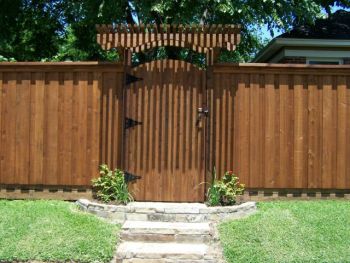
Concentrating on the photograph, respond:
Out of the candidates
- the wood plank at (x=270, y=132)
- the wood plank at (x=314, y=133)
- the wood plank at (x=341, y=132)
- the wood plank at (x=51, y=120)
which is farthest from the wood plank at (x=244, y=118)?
the wood plank at (x=51, y=120)

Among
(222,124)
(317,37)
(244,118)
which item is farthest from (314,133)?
(317,37)

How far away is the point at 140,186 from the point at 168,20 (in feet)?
23.6

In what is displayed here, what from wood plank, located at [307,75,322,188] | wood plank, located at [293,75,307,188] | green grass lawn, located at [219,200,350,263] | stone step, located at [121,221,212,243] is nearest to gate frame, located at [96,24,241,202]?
wood plank, located at [293,75,307,188]

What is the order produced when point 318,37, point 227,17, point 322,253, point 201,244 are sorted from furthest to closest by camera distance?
point 227,17 → point 318,37 → point 201,244 → point 322,253

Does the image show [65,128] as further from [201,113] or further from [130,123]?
[201,113]

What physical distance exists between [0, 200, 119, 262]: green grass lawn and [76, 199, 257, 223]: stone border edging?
0.24 m

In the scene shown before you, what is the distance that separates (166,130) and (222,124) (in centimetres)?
95

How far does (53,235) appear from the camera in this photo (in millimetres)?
6203

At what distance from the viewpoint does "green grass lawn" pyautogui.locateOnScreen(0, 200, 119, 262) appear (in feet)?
19.0

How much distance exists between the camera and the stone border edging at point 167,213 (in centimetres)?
691

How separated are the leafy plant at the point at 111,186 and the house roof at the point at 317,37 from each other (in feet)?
21.7

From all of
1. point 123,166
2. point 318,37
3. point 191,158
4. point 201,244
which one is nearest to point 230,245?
point 201,244

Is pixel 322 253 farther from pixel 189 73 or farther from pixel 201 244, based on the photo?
pixel 189 73

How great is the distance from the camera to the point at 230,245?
606cm
